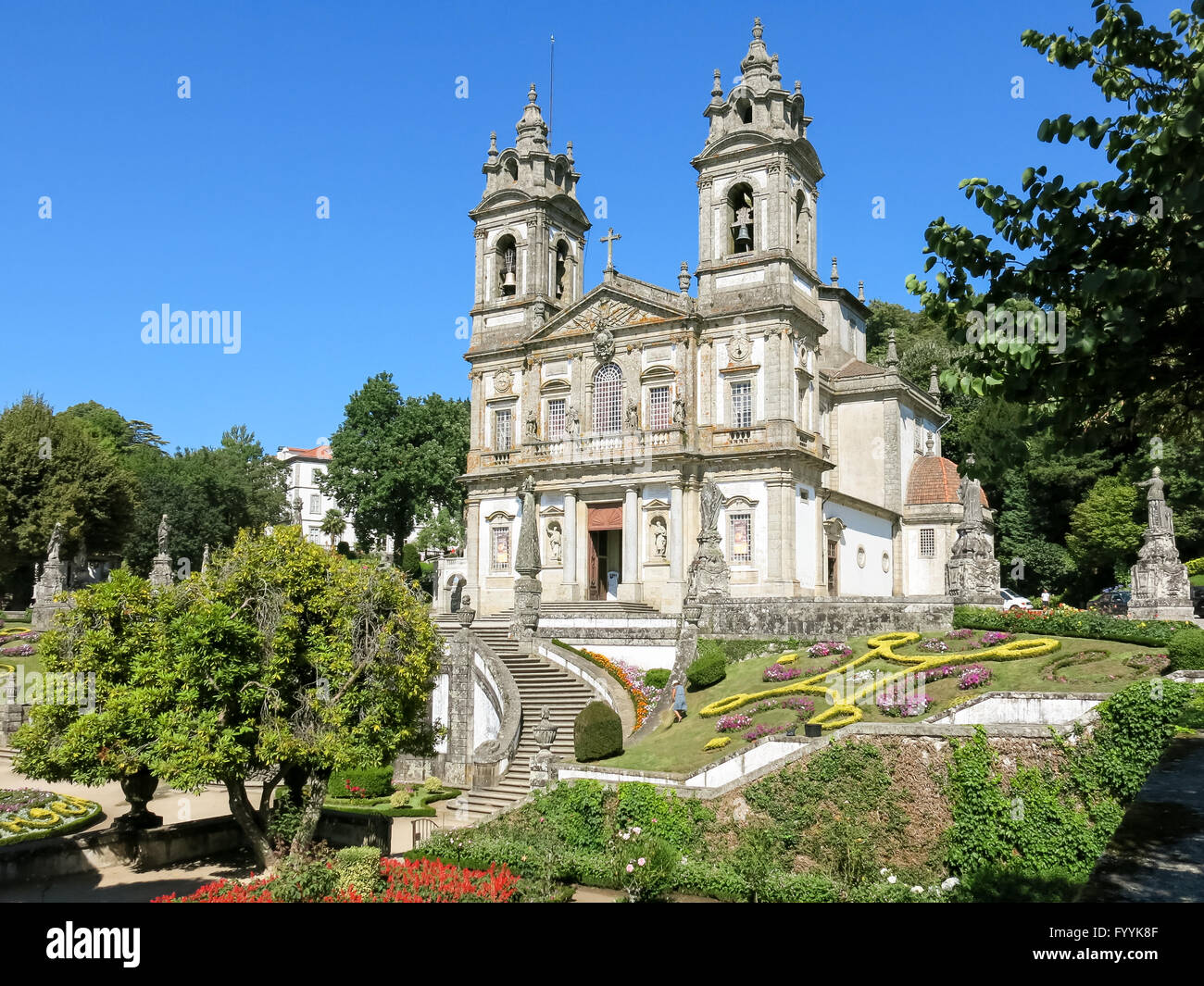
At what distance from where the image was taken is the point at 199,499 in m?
64.1

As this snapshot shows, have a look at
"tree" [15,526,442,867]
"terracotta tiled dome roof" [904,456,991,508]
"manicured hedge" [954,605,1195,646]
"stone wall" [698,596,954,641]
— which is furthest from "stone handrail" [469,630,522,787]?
"terracotta tiled dome roof" [904,456,991,508]

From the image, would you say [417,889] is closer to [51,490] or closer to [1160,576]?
[1160,576]

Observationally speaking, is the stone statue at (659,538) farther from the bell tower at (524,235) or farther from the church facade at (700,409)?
the bell tower at (524,235)

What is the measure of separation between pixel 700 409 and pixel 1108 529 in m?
20.1

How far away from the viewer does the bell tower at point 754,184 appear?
131 feet

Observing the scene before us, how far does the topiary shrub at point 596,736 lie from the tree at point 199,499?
41301 millimetres

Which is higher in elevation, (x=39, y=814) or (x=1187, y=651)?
(x=1187, y=651)

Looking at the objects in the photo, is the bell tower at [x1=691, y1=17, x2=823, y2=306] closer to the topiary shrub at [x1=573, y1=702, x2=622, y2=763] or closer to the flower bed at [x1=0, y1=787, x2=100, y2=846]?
the topiary shrub at [x1=573, y1=702, x2=622, y2=763]

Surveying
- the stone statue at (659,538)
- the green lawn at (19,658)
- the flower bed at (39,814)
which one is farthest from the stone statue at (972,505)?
the green lawn at (19,658)

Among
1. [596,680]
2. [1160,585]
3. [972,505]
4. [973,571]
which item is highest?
[972,505]

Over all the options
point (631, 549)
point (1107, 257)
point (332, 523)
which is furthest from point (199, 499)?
point (1107, 257)

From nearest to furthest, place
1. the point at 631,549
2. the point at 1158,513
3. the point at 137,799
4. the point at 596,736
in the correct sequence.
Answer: the point at 137,799, the point at 596,736, the point at 1158,513, the point at 631,549

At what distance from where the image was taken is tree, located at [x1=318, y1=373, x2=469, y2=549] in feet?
202

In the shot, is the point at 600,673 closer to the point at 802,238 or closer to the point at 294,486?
the point at 802,238
